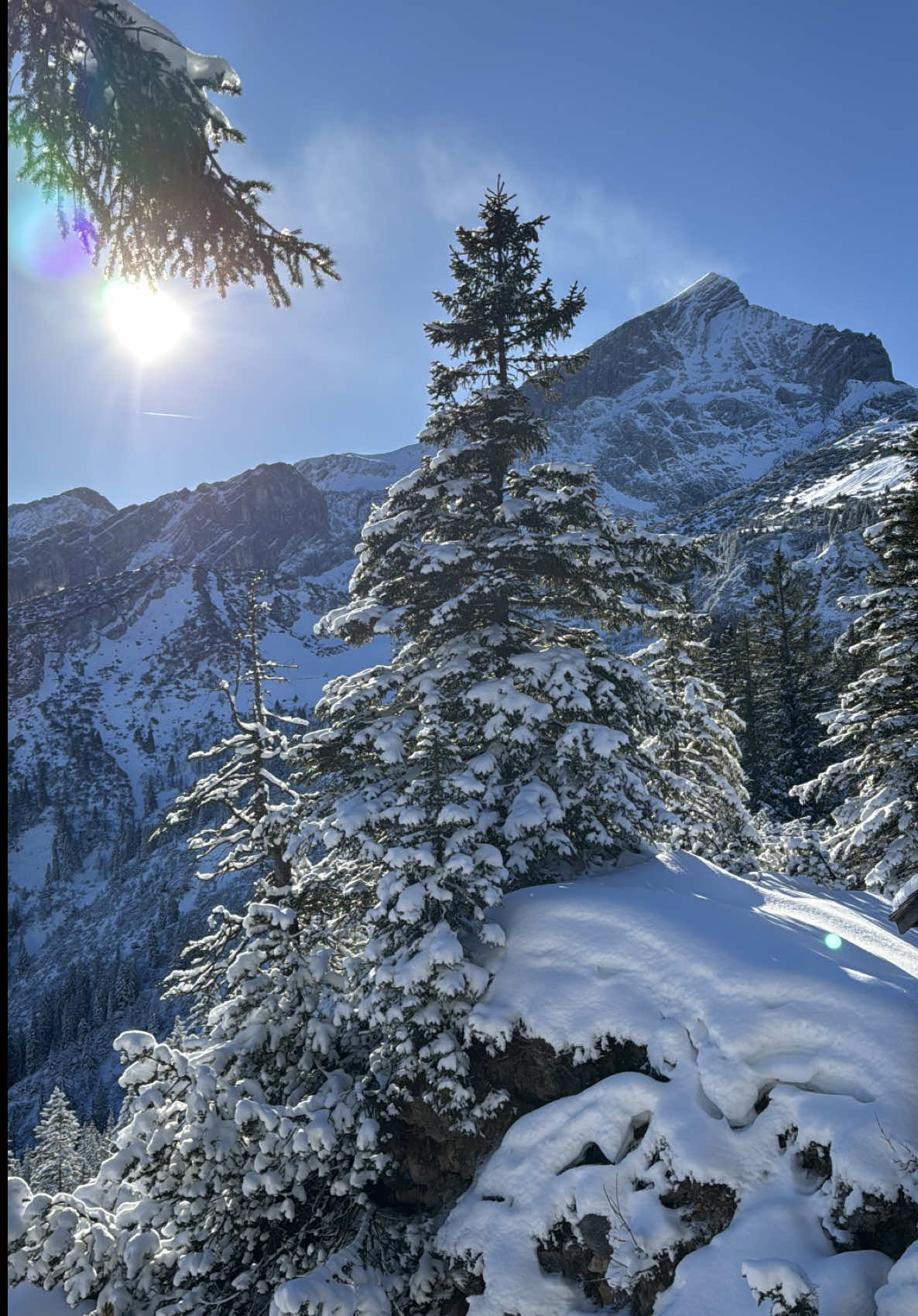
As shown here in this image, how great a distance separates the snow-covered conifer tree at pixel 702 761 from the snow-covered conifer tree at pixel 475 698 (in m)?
4.31

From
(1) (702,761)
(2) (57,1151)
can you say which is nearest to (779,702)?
(1) (702,761)

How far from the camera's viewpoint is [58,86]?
16.1 feet

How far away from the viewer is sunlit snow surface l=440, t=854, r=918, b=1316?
18.9ft

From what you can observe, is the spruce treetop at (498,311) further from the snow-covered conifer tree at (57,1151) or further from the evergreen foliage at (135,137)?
the snow-covered conifer tree at (57,1151)

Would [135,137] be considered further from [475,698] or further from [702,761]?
[702,761]

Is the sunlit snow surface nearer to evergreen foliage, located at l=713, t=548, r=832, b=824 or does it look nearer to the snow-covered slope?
the snow-covered slope

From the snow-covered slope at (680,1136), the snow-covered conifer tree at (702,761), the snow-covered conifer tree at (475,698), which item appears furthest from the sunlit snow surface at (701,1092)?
the snow-covered conifer tree at (702,761)

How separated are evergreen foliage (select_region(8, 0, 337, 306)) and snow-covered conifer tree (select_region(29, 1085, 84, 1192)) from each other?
164ft

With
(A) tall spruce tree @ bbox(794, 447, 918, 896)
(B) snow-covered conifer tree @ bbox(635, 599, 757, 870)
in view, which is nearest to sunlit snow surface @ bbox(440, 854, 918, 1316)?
(A) tall spruce tree @ bbox(794, 447, 918, 896)

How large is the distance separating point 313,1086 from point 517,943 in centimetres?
341

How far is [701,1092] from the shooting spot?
696cm

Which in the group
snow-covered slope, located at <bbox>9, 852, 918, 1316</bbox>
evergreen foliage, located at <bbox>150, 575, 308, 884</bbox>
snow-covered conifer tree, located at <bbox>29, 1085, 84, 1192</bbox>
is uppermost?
evergreen foliage, located at <bbox>150, 575, 308, 884</bbox>

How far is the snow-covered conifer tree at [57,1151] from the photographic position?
40.3m

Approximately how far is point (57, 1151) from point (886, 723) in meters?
54.1
